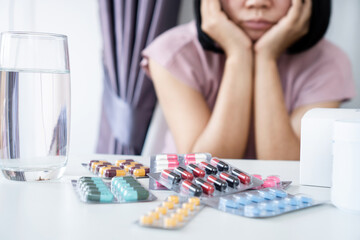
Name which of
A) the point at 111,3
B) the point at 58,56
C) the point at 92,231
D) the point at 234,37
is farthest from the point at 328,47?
the point at 92,231

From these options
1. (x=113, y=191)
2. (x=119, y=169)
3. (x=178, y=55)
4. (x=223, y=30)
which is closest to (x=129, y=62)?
(x=178, y=55)

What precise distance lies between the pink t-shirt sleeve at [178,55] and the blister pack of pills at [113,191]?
0.74 meters

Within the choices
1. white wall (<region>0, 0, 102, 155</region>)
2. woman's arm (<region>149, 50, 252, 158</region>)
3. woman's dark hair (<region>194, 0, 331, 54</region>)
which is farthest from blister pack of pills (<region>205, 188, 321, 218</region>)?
white wall (<region>0, 0, 102, 155</region>)

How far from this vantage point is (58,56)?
506mm

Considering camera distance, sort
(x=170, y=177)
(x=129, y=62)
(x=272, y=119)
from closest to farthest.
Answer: (x=170, y=177)
(x=272, y=119)
(x=129, y=62)

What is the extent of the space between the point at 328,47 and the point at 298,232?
Answer: 93cm

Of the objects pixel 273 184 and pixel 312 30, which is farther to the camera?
pixel 312 30

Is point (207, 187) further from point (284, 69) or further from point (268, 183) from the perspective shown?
point (284, 69)

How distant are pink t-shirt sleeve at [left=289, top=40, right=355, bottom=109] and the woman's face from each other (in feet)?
0.46

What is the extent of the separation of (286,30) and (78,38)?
0.63 metres

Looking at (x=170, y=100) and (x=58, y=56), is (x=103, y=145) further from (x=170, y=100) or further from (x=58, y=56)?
(x=58, y=56)

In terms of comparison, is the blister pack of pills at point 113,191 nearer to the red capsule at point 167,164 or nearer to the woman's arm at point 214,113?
the red capsule at point 167,164

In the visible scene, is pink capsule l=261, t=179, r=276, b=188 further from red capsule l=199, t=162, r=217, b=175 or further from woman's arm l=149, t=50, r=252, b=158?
woman's arm l=149, t=50, r=252, b=158

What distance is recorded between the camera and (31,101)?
0.49 m
